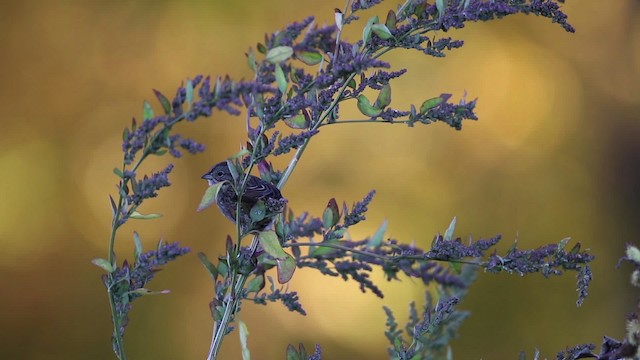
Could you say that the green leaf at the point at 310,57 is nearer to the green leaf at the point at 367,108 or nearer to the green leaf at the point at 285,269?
the green leaf at the point at 367,108

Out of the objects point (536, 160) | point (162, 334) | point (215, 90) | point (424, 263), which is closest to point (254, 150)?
point (215, 90)

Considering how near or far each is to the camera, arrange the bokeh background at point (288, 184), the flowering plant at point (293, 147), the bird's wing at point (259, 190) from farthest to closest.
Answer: the bokeh background at point (288, 184)
the bird's wing at point (259, 190)
the flowering plant at point (293, 147)

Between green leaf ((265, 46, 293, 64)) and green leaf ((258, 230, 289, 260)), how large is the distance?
0.44 ft

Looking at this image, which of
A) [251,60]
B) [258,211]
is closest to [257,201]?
[258,211]

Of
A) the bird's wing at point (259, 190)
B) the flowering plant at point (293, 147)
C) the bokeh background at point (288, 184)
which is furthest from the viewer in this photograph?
the bokeh background at point (288, 184)

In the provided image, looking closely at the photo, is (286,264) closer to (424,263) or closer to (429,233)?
(424,263)

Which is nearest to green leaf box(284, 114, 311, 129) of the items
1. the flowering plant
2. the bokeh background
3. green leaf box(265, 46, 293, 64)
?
the flowering plant

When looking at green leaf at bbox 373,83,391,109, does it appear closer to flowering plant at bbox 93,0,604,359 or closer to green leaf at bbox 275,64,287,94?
flowering plant at bbox 93,0,604,359

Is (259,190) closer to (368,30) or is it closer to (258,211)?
(258,211)

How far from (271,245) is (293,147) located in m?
0.08

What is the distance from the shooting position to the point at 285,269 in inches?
24.5

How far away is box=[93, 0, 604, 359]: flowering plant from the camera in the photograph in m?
0.55

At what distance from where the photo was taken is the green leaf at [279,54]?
56 centimetres

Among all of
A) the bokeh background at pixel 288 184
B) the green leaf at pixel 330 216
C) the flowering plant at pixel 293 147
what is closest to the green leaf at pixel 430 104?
the flowering plant at pixel 293 147
